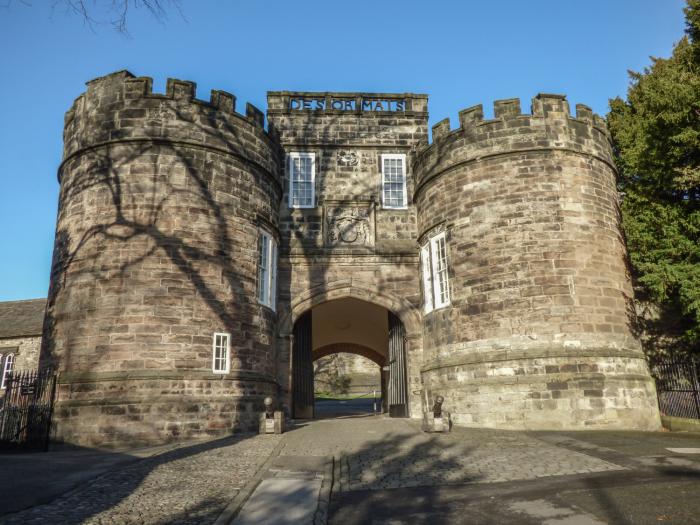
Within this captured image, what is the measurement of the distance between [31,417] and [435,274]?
34.7ft

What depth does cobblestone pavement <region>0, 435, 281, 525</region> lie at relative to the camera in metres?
5.38

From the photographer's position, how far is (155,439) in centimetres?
1099

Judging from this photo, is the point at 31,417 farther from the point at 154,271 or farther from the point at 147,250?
the point at 147,250

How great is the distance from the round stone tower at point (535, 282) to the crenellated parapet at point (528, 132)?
30 mm

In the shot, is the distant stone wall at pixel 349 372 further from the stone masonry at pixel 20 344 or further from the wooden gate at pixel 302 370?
the wooden gate at pixel 302 370

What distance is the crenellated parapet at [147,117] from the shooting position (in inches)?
510

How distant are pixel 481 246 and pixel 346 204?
16.8 feet

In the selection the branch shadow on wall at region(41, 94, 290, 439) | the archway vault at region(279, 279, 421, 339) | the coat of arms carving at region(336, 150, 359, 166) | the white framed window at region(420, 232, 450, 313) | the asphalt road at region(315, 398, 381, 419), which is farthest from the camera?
the asphalt road at region(315, 398, 381, 419)

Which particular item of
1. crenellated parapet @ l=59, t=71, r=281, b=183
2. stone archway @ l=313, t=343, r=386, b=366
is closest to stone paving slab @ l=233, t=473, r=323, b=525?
crenellated parapet @ l=59, t=71, r=281, b=183

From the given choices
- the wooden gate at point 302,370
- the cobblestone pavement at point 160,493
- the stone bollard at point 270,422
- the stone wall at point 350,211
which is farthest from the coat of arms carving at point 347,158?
the cobblestone pavement at point 160,493

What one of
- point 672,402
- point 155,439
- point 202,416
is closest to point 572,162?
point 672,402

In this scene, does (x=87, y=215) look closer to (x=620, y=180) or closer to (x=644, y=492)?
(x=644, y=492)

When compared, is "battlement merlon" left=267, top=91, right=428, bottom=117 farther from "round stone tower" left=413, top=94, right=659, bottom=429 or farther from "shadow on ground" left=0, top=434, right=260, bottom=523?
"shadow on ground" left=0, top=434, right=260, bottom=523

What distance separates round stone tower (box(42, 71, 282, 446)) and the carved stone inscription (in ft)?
9.64
